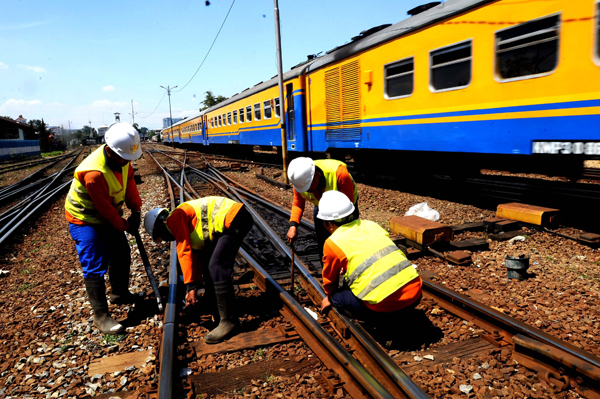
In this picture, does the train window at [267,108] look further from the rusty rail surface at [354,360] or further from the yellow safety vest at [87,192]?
the rusty rail surface at [354,360]

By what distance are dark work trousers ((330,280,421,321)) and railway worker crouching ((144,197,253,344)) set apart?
0.93 metres

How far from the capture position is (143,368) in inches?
125

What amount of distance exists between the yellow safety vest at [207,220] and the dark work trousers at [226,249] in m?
0.09

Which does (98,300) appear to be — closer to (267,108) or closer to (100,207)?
(100,207)

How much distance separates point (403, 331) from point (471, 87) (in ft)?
16.4

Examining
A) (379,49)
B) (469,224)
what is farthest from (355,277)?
(379,49)

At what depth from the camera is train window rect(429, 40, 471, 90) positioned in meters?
6.99

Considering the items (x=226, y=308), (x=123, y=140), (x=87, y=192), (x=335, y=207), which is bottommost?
(x=226, y=308)

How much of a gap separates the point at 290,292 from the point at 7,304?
3.24m

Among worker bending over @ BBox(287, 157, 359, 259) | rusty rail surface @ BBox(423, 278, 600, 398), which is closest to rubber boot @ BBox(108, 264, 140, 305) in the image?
worker bending over @ BBox(287, 157, 359, 259)

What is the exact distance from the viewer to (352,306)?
348 cm

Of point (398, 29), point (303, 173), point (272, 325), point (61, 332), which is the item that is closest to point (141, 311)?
point (61, 332)

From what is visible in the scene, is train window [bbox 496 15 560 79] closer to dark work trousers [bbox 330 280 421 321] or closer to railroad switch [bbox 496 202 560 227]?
railroad switch [bbox 496 202 560 227]

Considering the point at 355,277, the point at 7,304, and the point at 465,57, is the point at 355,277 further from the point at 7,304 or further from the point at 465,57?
the point at 465,57
